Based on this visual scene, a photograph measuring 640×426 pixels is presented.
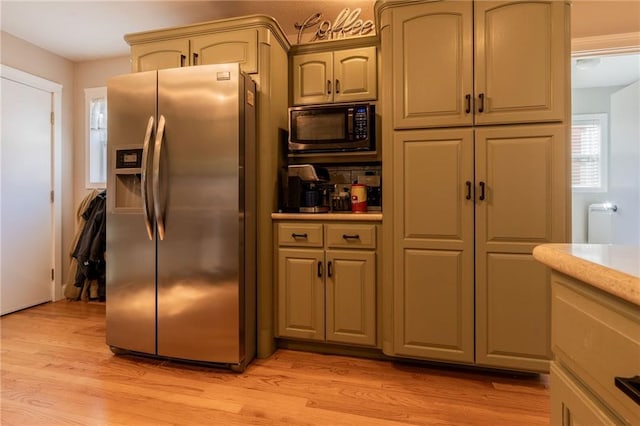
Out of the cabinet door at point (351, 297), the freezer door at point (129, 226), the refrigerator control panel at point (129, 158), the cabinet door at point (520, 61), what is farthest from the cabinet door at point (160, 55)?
the cabinet door at point (520, 61)

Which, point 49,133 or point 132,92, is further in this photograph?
point 49,133

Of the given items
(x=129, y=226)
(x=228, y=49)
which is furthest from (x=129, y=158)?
(x=228, y=49)

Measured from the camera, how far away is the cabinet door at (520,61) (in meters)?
1.73

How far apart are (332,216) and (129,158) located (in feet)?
4.27

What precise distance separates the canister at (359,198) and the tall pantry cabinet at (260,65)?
56 centimetres

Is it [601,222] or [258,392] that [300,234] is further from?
[601,222]

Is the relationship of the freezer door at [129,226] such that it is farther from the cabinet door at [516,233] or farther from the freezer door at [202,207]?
the cabinet door at [516,233]

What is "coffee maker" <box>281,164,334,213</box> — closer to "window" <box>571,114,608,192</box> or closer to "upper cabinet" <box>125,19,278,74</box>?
"upper cabinet" <box>125,19,278,74</box>

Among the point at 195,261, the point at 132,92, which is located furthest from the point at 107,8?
the point at 195,261

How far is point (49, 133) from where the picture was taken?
326 cm

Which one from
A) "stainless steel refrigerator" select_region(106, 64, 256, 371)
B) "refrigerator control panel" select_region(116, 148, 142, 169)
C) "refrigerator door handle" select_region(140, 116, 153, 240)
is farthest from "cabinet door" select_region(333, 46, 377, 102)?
"refrigerator control panel" select_region(116, 148, 142, 169)

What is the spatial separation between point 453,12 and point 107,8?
2570 mm

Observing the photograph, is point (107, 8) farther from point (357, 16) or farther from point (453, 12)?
point (453, 12)

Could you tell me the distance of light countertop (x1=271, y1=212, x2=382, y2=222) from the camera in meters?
2.02
